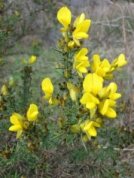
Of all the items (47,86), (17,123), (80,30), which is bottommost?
(17,123)

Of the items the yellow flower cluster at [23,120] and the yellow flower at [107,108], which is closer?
the yellow flower at [107,108]

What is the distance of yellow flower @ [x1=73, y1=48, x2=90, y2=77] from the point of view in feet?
5.41

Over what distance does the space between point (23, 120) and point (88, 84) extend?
0.91ft

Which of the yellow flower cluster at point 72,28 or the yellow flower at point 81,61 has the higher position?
→ the yellow flower cluster at point 72,28

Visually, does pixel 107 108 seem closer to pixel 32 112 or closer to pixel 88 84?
pixel 88 84

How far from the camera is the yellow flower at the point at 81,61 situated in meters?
1.65

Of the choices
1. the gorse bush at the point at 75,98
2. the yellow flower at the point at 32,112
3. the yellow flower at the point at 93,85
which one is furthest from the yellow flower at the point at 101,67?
the yellow flower at the point at 32,112

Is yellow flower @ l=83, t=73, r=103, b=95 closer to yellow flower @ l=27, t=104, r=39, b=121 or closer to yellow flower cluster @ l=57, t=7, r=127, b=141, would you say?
yellow flower cluster @ l=57, t=7, r=127, b=141

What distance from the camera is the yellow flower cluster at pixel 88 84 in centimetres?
148

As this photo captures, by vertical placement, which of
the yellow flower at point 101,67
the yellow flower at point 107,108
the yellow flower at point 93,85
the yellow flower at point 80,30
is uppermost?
the yellow flower at point 80,30

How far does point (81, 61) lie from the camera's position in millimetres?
1658

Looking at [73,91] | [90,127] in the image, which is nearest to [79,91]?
[73,91]

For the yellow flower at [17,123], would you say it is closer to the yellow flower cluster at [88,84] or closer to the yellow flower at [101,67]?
the yellow flower cluster at [88,84]

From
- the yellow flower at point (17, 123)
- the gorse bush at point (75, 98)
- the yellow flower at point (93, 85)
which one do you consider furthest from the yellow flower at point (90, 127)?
the yellow flower at point (17, 123)
